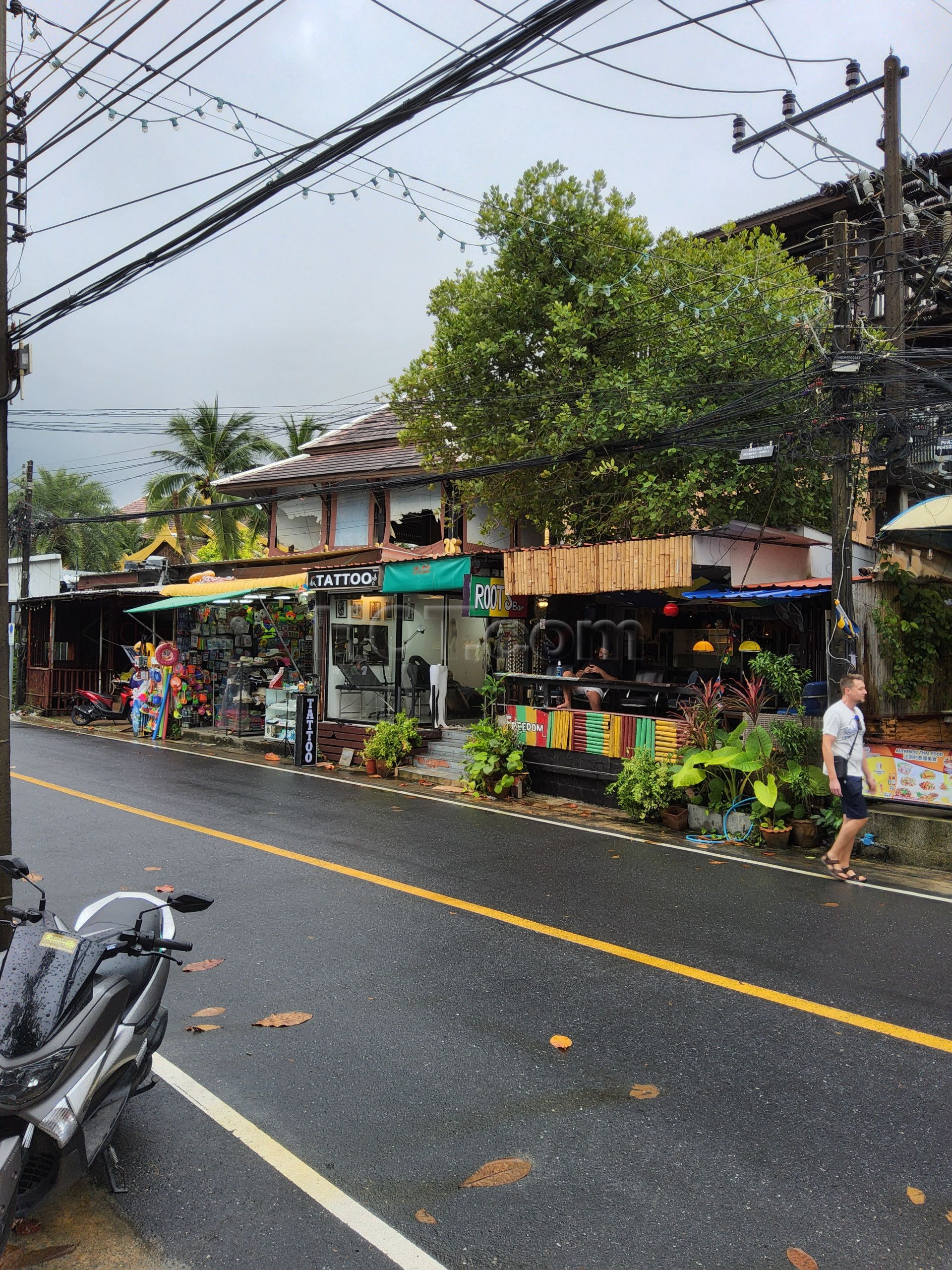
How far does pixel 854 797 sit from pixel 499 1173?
603 centimetres

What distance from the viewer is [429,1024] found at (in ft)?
16.0

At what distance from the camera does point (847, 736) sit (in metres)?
8.48

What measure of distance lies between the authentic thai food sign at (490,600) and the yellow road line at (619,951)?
5822mm

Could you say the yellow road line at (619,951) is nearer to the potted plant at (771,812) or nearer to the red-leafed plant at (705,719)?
the potted plant at (771,812)

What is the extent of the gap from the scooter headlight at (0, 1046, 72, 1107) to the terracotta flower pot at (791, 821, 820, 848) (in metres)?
8.69

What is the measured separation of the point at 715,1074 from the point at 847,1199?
3.36ft

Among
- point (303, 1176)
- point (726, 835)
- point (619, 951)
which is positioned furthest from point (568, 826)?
point (303, 1176)

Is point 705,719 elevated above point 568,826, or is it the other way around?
point 705,719

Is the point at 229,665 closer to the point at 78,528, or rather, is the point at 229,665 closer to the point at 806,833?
the point at 806,833

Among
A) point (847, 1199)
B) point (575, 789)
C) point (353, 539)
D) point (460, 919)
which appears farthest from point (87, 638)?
point (847, 1199)

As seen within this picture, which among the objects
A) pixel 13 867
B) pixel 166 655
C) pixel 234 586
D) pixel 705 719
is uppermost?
pixel 234 586

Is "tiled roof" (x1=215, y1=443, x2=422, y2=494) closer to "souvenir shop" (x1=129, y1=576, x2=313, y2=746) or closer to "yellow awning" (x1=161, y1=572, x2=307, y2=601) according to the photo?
"yellow awning" (x1=161, y1=572, x2=307, y2=601)

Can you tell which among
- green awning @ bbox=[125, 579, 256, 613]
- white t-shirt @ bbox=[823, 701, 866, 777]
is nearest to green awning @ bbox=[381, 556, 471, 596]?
green awning @ bbox=[125, 579, 256, 613]

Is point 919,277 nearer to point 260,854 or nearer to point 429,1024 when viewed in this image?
point 260,854
